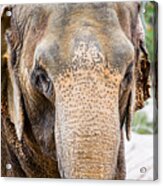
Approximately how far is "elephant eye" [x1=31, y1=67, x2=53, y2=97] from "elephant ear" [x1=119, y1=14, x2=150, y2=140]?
0.59 feet

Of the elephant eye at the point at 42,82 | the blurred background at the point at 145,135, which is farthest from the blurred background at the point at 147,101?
the elephant eye at the point at 42,82

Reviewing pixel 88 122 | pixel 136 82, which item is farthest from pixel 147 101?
pixel 88 122

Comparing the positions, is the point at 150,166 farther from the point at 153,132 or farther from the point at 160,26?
the point at 160,26

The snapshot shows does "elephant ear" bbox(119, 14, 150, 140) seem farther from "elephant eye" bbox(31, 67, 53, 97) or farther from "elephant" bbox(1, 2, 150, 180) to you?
"elephant eye" bbox(31, 67, 53, 97)

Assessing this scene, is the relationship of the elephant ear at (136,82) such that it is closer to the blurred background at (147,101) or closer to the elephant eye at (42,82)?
the blurred background at (147,101)

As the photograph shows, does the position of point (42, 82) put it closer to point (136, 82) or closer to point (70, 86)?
point (70, 86)

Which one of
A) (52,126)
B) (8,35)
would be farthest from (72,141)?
(8,35)

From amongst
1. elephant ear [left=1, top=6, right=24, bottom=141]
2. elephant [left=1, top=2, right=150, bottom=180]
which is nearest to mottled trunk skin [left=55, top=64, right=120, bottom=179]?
elephant [left=1, top=2, right=150, bottom=180]

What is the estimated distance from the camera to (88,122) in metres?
1.62

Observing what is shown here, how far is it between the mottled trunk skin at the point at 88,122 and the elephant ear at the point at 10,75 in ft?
0.44

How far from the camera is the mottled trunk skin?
5.30 feet

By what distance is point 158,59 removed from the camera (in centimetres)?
166

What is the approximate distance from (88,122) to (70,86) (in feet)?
0.32

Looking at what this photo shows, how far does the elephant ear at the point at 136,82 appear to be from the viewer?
1.67 metres
